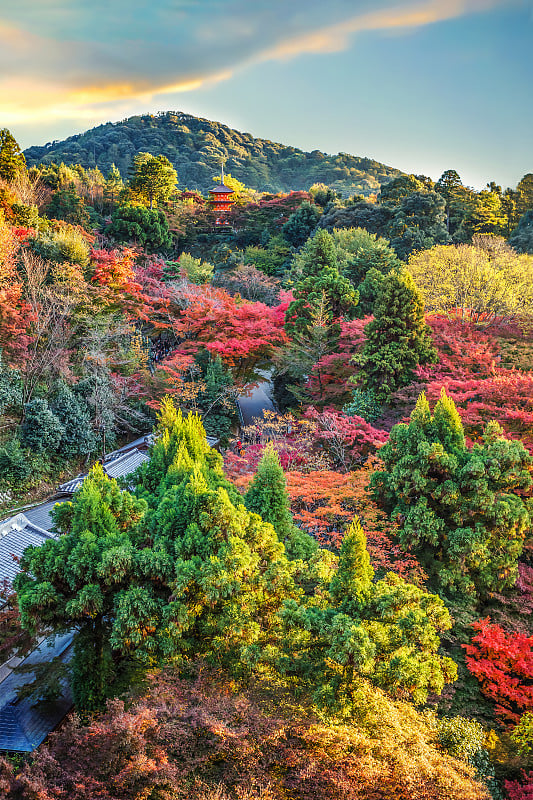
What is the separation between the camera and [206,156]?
2351 inches

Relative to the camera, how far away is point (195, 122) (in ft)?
230

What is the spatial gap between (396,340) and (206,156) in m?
54.1

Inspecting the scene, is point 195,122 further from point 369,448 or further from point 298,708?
point 298,708

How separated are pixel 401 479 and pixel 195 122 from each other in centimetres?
7417

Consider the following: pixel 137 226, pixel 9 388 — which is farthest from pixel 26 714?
pixel 137 226

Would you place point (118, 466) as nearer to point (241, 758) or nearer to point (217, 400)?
point (217, 400)

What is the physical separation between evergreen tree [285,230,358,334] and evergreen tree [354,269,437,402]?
3.34 meters

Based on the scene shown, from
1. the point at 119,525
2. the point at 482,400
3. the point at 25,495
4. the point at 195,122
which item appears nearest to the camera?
the point at 119,525

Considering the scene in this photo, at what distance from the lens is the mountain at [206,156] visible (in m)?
56.7

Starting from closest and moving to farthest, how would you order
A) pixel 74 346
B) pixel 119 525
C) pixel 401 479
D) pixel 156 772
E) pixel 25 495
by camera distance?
pixel 156 772, pixel 119 525, pixel 401 479, pixel 25 495, pixel 74 346

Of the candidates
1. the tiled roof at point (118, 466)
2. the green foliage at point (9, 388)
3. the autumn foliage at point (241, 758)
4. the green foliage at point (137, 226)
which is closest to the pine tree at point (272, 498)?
the autumn foliage at point (241, 758)

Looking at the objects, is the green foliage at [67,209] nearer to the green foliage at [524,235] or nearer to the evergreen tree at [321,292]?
the evergreen tree at [321,292]

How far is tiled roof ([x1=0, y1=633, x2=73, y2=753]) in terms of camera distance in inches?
323

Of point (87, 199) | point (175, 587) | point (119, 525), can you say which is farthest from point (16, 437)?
point (87, 199)
